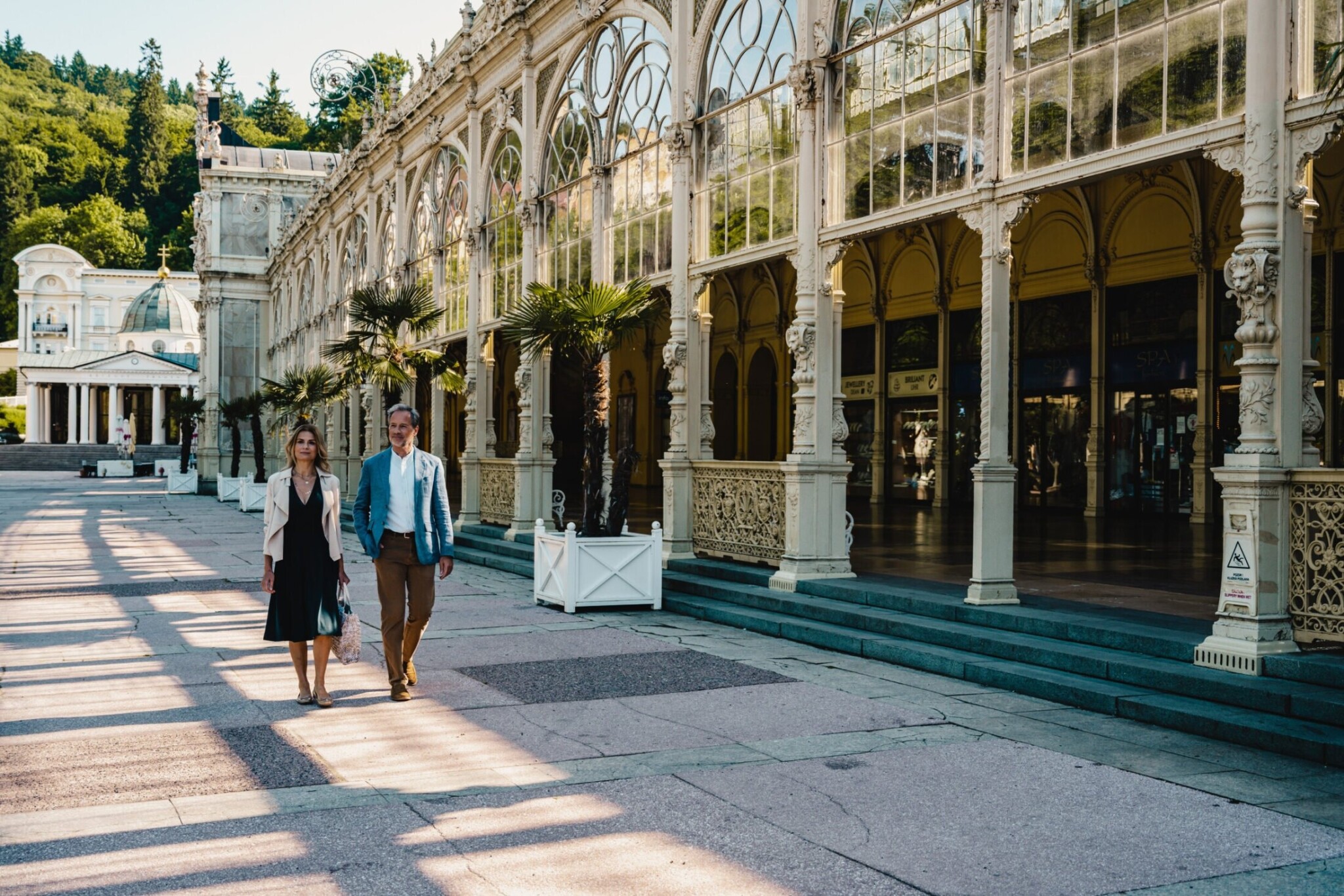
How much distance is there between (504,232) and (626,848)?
1678 centimetres

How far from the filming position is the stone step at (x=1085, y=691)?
244 inches

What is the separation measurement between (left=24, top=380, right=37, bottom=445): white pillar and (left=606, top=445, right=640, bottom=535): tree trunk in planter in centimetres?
10843

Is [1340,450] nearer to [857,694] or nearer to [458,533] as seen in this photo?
[857,694]

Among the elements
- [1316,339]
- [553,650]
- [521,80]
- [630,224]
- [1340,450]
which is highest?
[521,80]

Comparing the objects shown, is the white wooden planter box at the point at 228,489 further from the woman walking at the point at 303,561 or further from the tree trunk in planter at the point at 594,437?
the woman walking at the point at 303,561

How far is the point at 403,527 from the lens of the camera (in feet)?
26.2

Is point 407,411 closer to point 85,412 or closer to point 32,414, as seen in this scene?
point 85,412

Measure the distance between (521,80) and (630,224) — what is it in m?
4.75

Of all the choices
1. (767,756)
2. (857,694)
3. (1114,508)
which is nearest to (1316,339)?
(1114,508)

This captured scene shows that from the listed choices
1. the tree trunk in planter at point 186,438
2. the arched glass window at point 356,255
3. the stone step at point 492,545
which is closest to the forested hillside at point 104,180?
the tree trunk in planter at point 186,438

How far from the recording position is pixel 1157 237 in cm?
1886

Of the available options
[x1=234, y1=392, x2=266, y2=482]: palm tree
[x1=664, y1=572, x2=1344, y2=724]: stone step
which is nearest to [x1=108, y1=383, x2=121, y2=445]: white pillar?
[x1=234, y1=392, x2=266, y2=482]: palm tree

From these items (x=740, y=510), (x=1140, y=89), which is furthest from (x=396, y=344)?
(x=1140, y=89)

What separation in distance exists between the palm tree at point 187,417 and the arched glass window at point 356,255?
21.4 meters
